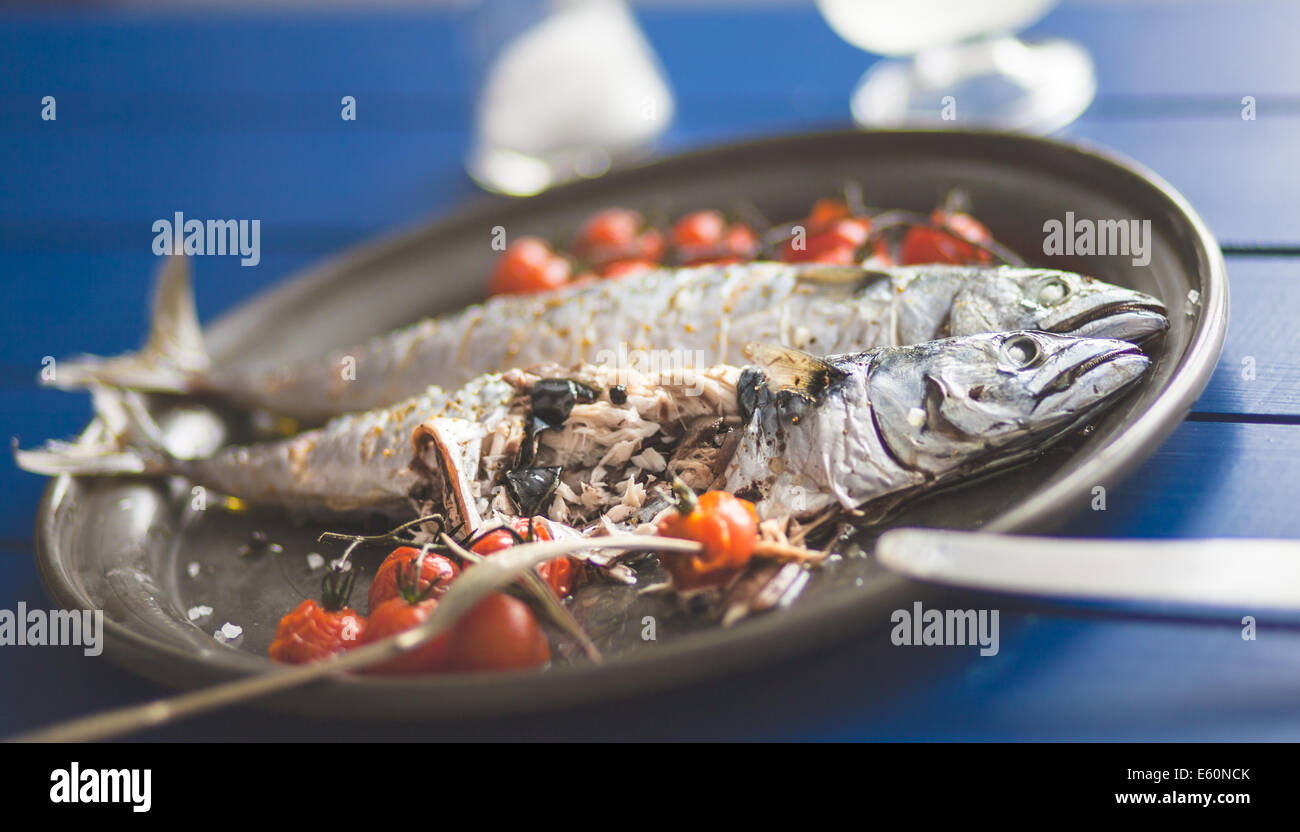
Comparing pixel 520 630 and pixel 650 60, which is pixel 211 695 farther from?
pixel 650 60

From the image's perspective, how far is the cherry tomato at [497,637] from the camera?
1207 mm

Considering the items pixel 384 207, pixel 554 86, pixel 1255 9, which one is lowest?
pixel 384 207

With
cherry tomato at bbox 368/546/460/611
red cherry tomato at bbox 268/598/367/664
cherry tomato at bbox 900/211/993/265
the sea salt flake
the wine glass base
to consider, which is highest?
the wine glass base

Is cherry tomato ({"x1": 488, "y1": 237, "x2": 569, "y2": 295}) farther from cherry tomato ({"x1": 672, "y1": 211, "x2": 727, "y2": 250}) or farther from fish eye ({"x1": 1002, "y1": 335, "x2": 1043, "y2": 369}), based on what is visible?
fish eye ({"x1": 1002, "y1": 335, "x2": 1043, "y2": 369})

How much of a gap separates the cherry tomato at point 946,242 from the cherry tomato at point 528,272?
0.70 m

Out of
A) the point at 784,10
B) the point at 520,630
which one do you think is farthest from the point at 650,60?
the point at 520,630

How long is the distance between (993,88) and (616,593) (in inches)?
69.9

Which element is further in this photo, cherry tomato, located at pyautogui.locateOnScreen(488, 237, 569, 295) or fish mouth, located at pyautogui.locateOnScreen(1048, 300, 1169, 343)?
cherry tomato, located at pyautogui.locateOnScreen(488, 237, 569, 295)

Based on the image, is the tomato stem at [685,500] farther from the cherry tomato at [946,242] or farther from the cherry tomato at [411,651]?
the cherry tomato at [946,242]

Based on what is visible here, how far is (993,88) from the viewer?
252cm

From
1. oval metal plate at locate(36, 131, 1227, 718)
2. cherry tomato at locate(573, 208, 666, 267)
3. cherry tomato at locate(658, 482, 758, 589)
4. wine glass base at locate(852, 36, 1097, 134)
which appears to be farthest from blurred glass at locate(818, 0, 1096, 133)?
cherry tomato at locate(658, 482, 758, 589)

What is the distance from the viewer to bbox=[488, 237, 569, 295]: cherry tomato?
2143 mm

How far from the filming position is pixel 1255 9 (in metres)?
2.80

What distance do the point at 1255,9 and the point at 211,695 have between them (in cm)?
303
